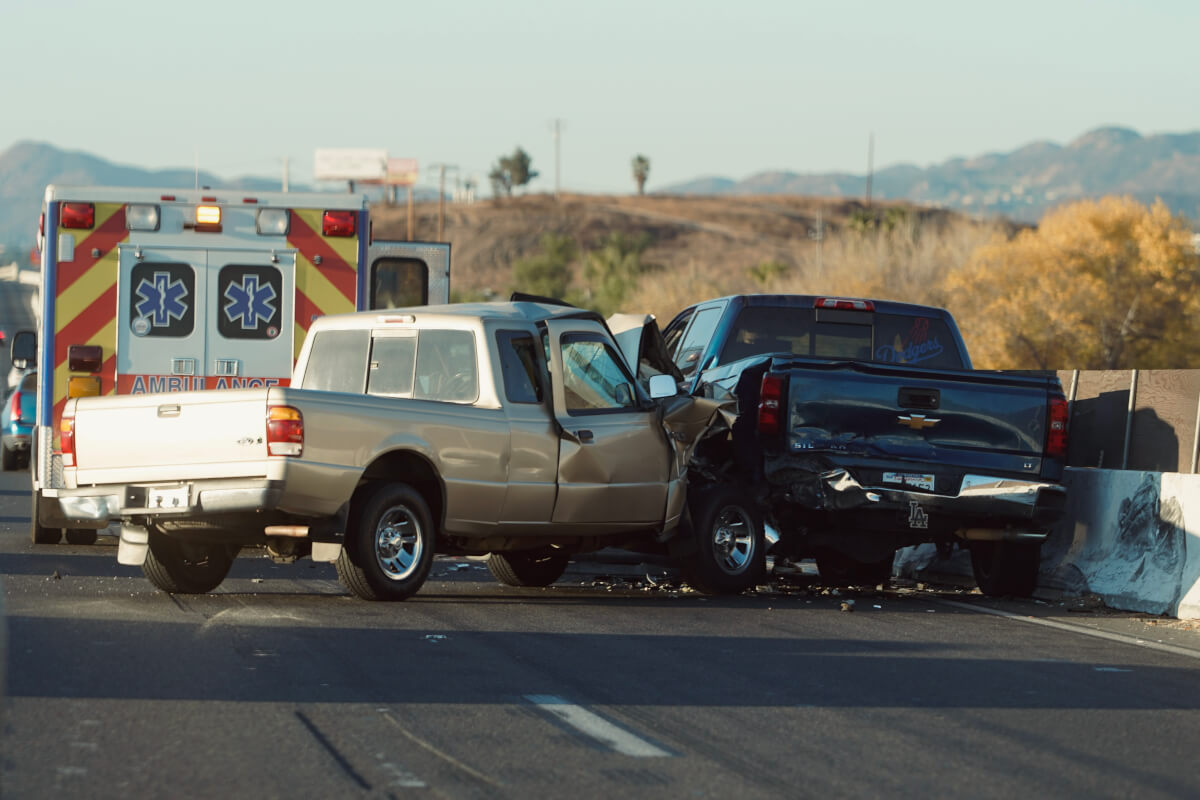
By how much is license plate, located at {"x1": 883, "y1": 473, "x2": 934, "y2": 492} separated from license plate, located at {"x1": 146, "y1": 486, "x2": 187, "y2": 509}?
16.1ft

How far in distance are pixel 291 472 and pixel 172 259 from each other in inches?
176

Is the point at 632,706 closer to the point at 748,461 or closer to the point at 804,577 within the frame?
the point at 748,461

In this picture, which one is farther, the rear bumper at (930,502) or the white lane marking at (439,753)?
the rear bumper at (930,502)

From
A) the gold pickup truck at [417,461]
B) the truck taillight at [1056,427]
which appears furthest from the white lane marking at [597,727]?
the truck taillight at [1056,427]

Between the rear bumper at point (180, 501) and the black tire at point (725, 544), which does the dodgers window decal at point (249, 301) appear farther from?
the black tire at point (725, 544)

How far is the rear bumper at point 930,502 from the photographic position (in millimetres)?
12312

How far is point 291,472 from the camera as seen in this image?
10.3 m

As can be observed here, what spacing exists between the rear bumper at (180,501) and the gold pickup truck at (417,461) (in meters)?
0.01

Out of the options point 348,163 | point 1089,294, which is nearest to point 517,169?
point 348,163

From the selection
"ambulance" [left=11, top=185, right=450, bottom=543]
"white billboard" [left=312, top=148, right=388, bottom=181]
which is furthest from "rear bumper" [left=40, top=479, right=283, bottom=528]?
"white billboard" [left=312, top=148, right=388, bottom=181]

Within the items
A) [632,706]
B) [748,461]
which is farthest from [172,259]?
[632,706]

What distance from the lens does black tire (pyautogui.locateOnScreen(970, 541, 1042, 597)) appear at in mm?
13219

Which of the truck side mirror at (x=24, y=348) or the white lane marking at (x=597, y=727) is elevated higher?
the truck side mirror at (x=24, y=348)

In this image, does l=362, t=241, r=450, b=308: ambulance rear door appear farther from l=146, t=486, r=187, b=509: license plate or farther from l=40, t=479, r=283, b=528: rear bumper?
l=146, t=486, r=187, b=509: license plate
